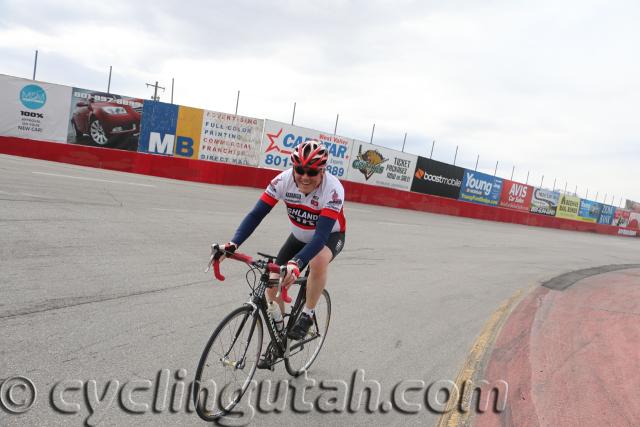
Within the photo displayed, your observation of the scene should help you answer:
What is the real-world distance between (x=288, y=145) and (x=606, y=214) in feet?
120

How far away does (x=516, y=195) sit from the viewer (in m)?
33.2

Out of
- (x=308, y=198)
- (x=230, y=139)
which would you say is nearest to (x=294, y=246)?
(x=308, y=198)

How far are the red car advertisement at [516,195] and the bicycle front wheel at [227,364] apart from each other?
31.6 metres

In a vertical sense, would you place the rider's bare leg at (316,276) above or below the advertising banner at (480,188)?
below

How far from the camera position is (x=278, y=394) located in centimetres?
366

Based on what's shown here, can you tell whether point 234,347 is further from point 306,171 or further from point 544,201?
point 544,201

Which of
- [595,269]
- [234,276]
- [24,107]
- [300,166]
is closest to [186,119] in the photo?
[24,107]

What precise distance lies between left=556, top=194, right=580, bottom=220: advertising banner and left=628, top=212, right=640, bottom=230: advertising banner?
1198cm

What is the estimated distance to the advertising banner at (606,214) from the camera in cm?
4306

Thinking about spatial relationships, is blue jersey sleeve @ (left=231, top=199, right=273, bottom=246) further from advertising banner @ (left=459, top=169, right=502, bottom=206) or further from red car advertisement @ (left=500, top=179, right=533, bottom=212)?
red car advertisement @ (left=500, top=179, right=533, bottom=212)

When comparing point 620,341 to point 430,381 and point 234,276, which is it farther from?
point 234,276

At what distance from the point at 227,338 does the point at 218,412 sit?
51 cm

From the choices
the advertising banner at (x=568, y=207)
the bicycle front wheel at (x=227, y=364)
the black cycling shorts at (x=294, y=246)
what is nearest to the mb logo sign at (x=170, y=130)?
the black cycling shorts at (x=294, y=246)

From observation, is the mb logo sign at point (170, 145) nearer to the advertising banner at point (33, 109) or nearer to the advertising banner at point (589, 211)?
the advertising banner at point (33, 109)
